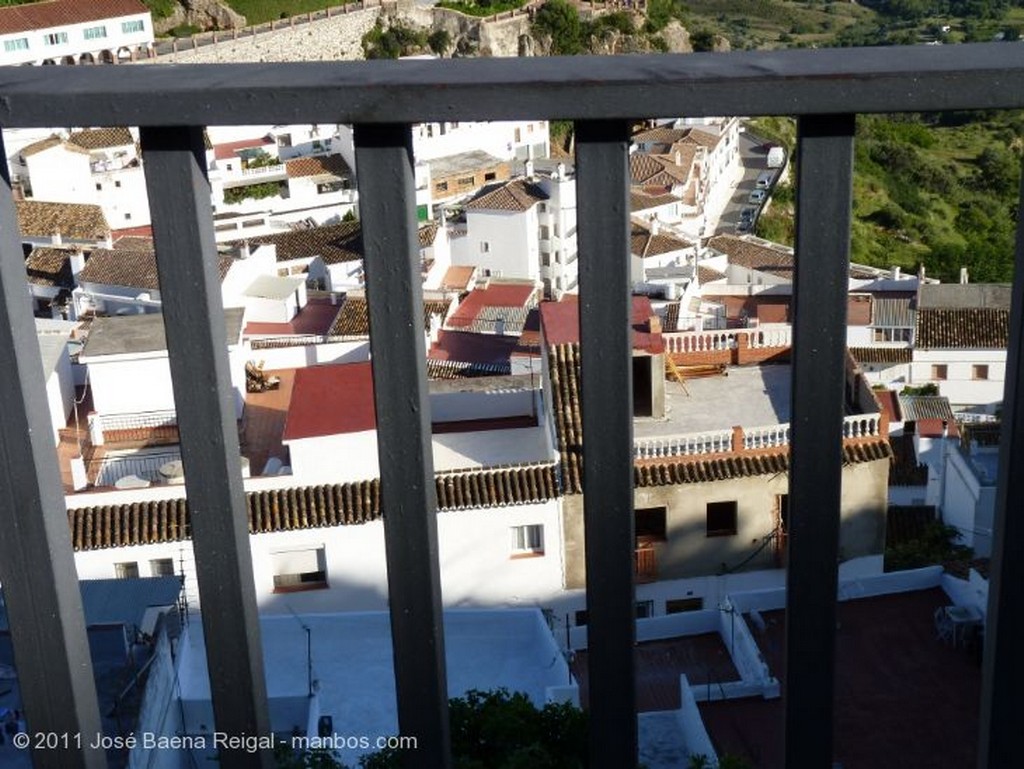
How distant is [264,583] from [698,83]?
24.3 feet

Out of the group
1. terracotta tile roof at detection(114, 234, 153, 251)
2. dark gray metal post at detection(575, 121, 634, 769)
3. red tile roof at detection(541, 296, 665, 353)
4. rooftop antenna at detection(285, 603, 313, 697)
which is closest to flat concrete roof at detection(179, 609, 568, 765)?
rooftop antenna at detection(285, 603, 313, 697)

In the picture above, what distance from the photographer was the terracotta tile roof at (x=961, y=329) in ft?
54.4

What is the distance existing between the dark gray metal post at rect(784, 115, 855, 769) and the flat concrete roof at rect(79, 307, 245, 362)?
9664mm

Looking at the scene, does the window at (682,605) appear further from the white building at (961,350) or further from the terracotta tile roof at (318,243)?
the terracotta tile roof at (318,243)

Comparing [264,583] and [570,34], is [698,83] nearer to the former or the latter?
[264,583]

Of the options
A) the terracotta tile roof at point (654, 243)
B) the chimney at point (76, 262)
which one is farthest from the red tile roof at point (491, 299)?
the chimney at point (76, 262)

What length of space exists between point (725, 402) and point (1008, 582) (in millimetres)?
8268

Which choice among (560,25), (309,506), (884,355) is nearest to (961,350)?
(884,355)

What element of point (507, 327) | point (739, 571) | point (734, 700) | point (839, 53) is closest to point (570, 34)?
point (507, 327)

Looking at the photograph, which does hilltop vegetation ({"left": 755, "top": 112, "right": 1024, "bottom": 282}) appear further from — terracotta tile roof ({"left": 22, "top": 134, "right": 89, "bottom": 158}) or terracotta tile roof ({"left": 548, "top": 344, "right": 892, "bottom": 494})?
terracotta tile roof ({"left": 548, "top": 344, "right": 892, "bottom": 494})

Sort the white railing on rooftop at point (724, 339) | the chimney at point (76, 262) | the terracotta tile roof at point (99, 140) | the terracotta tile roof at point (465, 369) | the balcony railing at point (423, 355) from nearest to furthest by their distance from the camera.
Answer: the balcony railing at point (423, 355) → the white railing on rooftop at point (724, 339) → the terracotta tile roof at point (465, 369) → the chimney at point (76, 262) → the terracotta tile roof at point (99, 140)

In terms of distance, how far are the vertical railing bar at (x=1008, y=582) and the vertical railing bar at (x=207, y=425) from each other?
512 mm

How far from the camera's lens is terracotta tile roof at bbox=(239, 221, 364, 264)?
58.2ft

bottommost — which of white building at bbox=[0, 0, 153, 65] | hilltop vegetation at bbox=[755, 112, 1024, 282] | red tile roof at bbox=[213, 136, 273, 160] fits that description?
hilltop vegetation at bbox=[755, 112, 1024, 282]
